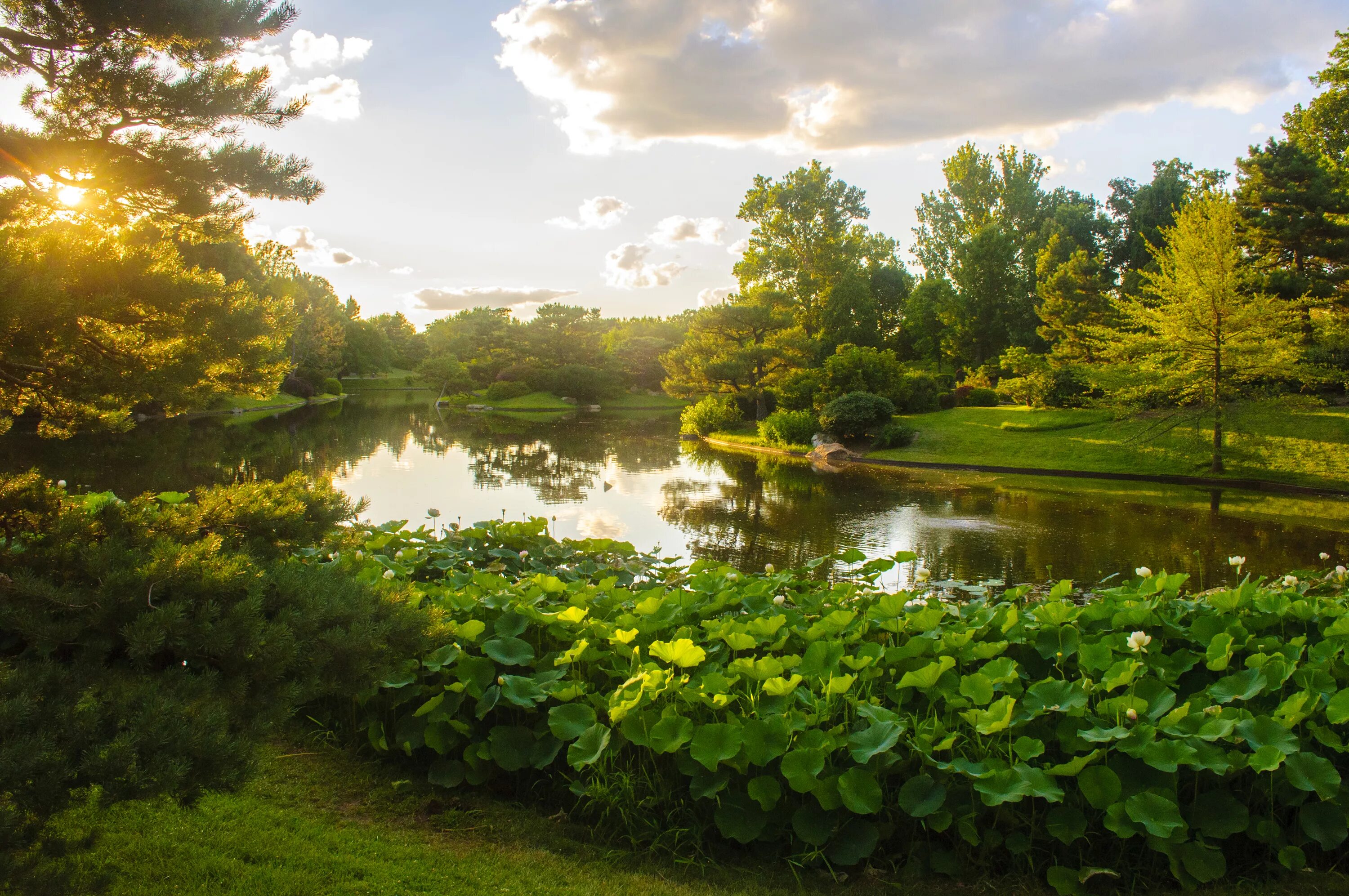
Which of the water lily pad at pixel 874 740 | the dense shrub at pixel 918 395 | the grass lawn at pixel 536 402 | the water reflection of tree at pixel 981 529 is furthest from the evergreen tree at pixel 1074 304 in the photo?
the water lily pad at pixel 874 740

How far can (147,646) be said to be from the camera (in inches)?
73.6

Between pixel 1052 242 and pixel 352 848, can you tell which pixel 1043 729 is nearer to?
pixel 352 848

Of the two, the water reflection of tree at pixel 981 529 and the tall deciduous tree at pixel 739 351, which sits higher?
the tall deciduous tree at pixel 739 351

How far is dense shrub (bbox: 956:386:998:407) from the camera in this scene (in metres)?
27.1

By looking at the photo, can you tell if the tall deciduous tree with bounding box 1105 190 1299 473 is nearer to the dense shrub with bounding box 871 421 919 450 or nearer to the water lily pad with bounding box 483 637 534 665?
the dense shrub with bounding box 871 421 919 450

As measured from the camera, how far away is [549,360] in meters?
47.1

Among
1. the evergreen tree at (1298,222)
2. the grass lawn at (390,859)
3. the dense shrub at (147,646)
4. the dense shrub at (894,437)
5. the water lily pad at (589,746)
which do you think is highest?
the evergreen tree at (1298,222)

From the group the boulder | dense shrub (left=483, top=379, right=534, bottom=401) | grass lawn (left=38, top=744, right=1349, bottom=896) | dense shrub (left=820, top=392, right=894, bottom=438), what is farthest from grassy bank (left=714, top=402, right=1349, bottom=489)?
dense shrub (left=483, top=379, right=534, bottom=401)

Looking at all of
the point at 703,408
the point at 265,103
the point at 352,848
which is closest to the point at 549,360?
the point at 703,408

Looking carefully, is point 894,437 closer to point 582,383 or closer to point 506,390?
point 582,383

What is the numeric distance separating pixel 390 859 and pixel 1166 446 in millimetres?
18634

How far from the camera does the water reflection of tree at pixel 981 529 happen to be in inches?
335

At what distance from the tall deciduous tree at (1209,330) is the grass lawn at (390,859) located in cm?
1617

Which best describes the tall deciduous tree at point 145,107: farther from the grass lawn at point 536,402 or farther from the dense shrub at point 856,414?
the grass lawn at point 536,402
